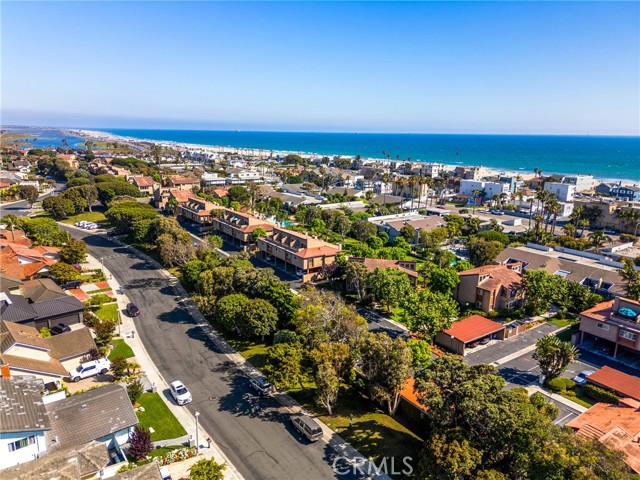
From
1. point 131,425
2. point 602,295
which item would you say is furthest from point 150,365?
point 602,295

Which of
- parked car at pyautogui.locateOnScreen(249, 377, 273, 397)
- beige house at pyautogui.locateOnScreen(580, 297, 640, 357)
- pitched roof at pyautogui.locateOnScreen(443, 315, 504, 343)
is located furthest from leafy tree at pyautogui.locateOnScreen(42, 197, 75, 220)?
beige house at pyautogui.locateOnScreen(580, 297, 640, 357)

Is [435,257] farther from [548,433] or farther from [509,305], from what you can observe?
[548,433]

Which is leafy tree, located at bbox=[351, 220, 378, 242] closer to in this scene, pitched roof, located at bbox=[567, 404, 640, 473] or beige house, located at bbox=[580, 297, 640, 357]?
beige house, located at bbox=[580, 297, 640, 357]

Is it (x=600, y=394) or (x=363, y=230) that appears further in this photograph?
(x=363, y=230)

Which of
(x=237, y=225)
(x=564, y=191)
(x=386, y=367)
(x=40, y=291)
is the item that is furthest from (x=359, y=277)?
(x=564, y=191)

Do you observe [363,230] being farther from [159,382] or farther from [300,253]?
[159,382]
